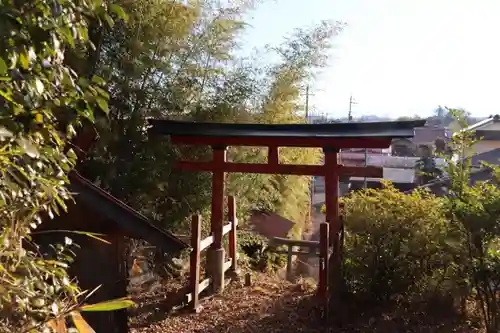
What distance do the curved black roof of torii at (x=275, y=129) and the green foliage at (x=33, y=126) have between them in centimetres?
359

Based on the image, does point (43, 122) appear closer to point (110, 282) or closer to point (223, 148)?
point (110, 282)

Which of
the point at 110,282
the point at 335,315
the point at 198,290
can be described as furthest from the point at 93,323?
the point at 335,315

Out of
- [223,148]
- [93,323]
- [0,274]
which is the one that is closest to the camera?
[0,274]

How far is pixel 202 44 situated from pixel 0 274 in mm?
4798

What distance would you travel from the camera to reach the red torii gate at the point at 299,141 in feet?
14.9

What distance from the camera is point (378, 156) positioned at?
2038 cm

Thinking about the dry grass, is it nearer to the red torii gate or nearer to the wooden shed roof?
the red torii gate

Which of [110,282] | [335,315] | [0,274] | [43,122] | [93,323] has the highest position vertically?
[43,122]

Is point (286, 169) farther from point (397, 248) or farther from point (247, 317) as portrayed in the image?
point (247, 317)

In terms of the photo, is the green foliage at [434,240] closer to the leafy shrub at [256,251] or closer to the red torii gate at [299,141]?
the red torii gate at [299,141]

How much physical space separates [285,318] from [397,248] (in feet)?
4.27

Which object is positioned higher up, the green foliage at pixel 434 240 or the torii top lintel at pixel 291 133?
the torii top lintel at pixel 291 133

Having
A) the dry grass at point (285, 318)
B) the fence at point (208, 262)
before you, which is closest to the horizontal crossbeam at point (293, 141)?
the fence at point (208, 262)

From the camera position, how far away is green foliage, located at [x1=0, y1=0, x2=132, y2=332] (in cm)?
97
